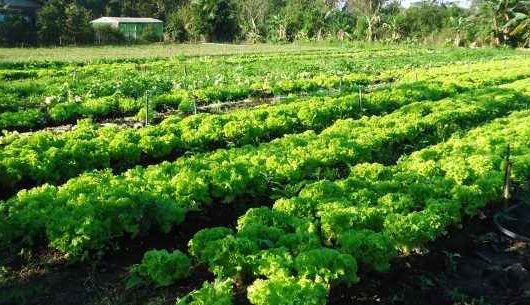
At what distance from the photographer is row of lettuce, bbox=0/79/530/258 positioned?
877 centimetres

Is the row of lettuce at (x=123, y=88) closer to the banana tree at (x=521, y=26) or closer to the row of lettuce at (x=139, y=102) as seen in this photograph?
the row of lettuce at (x=139, y=102)

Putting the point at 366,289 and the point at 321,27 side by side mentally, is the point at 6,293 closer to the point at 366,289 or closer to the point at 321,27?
the point at 366,289

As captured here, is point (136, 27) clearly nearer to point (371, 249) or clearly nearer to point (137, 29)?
point (137, 29)

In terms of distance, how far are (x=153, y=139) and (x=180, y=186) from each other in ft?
15.3

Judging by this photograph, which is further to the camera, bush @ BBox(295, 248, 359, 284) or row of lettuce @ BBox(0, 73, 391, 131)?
row of lettuce @ BBox(0, 73, 391, 131)

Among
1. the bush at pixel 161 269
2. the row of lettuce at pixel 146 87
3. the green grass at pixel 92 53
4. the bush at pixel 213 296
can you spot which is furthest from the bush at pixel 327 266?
the green grass at pixel 92 53

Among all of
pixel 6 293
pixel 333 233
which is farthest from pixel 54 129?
pixel 333 233

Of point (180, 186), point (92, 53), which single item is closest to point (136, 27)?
point (92, 53)

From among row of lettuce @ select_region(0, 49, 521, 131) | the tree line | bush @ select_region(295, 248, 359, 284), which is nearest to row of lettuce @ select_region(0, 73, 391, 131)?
row of lettuce @ select_region(0, 49, 521, 131)

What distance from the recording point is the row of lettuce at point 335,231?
22.6 ft

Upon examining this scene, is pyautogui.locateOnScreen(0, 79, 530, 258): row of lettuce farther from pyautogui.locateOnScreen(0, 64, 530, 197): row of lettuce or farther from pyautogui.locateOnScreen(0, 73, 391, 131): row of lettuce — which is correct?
pyautogui.locateOnScreen(0, 73, 391, 131): row of lettuce

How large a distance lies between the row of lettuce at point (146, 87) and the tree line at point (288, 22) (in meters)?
24.6

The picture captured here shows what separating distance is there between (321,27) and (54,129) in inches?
2678

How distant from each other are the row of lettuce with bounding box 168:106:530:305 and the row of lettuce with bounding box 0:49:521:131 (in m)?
11.4
